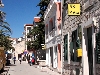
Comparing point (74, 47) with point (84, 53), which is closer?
point (84, 53)

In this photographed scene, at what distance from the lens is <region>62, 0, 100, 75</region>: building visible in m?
10.4

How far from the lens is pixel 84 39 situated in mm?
12305

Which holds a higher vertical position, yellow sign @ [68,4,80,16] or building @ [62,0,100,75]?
yellow sign @ [68,4,80,16]

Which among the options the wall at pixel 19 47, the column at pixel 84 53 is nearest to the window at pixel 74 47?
the column at pixel 84 53

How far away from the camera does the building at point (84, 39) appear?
10.4 metres

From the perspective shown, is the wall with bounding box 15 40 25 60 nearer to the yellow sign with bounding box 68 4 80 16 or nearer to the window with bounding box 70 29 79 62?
the window with bounding box 70 29 79 62

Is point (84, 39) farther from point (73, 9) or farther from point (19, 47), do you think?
point (19, 47)

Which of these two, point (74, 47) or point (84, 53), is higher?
point (74, 47)

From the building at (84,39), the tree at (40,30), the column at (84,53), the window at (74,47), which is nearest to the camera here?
the building at (84,39)

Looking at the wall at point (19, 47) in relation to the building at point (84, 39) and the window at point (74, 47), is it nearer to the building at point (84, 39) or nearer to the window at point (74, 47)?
the building at point (84, 39)

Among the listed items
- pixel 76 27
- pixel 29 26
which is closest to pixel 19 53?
pixel 29 26

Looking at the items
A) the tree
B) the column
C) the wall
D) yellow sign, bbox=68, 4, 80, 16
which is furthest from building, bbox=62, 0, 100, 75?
the wall

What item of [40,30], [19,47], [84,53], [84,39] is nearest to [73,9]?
[84,39]

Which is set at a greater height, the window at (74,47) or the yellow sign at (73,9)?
the yellow sign at (73,9)
